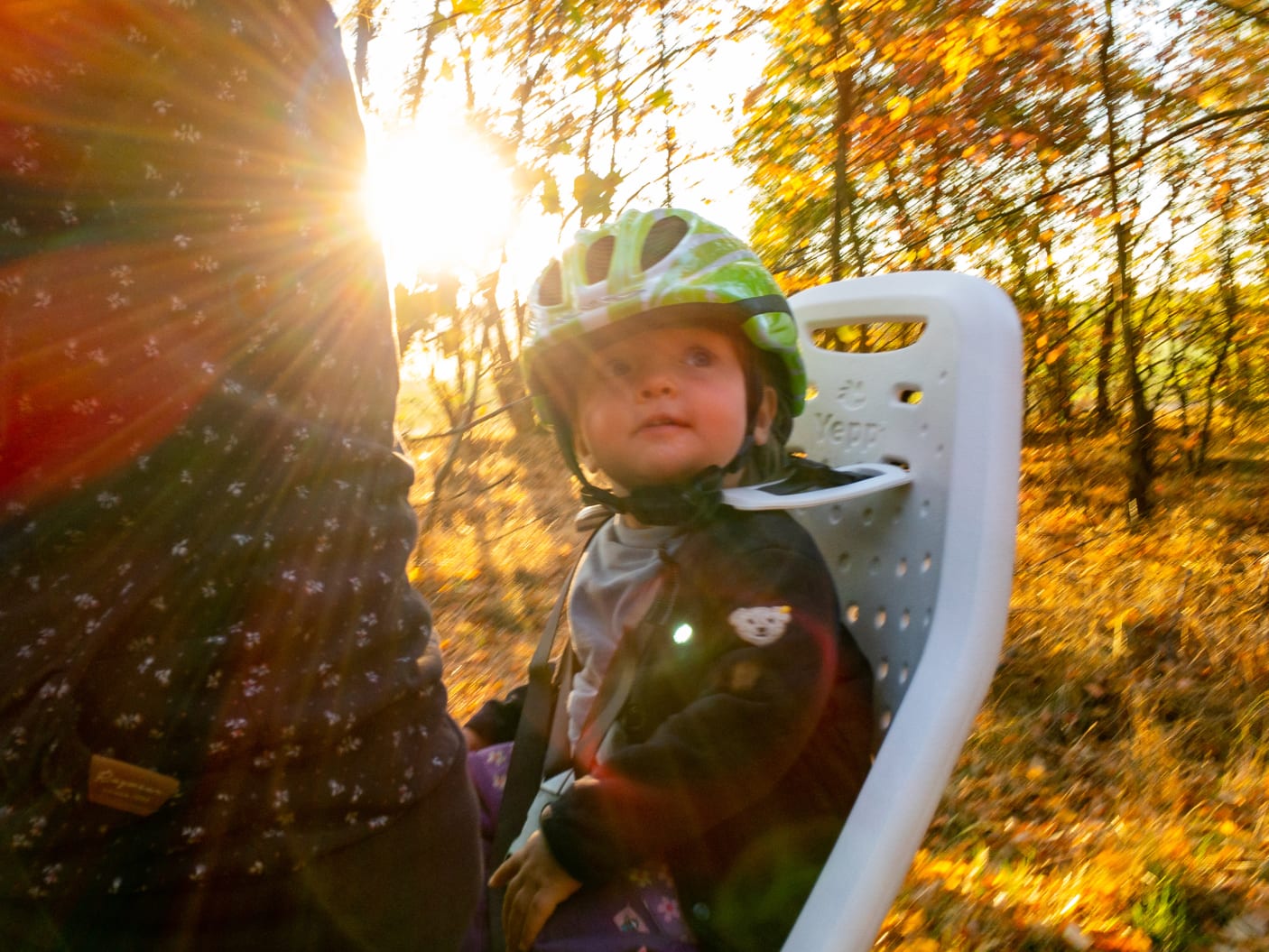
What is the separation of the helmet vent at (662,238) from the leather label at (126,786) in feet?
4.20

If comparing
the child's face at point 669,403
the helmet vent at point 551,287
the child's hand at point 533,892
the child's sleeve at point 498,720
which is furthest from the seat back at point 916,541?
the child's sleeve at point 498,720

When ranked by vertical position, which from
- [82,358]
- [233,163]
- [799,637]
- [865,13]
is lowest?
[799,637]

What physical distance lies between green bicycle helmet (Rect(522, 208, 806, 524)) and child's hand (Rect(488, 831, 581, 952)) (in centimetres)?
61

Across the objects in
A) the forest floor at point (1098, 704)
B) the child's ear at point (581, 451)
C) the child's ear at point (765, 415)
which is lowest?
the forest floor at point (1098, 704)

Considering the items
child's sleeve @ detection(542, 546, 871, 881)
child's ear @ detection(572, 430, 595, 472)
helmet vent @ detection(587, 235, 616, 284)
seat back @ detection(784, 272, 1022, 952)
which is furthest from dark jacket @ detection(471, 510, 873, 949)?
helmet vent @ detection(587, 235, 616, 284)

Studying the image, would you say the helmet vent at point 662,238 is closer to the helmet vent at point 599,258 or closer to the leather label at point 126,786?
the helmet vent at point 599,258

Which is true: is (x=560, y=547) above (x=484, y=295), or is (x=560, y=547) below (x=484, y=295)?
below

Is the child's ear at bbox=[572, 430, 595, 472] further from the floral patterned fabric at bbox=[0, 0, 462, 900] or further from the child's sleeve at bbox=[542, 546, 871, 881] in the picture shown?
the floral patterned fabric at bbox=[0, 0, 462, 900]

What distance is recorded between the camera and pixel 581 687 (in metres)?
1.80

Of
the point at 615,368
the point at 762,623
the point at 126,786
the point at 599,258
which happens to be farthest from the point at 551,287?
the point at 126,786

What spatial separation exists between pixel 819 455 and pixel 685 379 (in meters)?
0.40

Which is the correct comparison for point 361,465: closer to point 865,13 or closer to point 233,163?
point 233,163

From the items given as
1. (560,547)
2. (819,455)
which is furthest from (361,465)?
(560,547)

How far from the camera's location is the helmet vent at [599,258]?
1.91m
